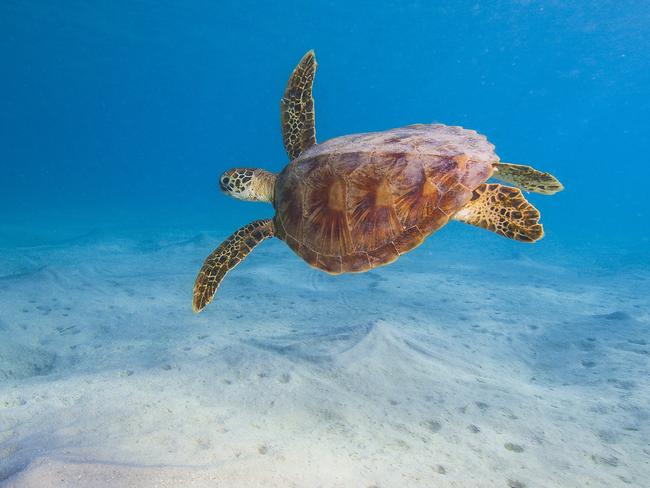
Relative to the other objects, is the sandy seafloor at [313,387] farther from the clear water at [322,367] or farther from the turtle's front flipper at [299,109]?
the turtle's front flipper at [299,109]

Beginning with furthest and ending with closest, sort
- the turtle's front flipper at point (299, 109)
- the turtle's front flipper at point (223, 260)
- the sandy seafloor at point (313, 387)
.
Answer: the turtle's front flipper at point (299, 109) < the turtle's front flipper at point (223, 260) < the sandy seafloor at point (313, 387)

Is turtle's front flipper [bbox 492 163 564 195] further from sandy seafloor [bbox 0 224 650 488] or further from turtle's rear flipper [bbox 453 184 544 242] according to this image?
sandy seafloor [bbox 0 224 650 488]

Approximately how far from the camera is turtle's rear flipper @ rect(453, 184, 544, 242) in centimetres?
352

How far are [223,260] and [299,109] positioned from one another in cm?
253

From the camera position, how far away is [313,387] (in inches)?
171

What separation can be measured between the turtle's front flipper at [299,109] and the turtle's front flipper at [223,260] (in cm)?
148

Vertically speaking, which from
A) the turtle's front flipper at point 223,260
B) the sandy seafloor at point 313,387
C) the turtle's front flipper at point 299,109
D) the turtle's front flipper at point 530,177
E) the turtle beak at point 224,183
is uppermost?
the turtle's front flipper at point 299,109

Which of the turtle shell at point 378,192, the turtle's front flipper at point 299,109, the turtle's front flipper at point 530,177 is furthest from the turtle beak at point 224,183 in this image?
the turtle's front flipper at point 530,177

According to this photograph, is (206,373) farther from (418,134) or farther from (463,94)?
(463,94)

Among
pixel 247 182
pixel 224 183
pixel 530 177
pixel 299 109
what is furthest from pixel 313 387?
pixel 299 109

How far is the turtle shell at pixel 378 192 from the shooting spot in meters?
3.50

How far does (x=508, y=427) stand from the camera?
12.8 ft

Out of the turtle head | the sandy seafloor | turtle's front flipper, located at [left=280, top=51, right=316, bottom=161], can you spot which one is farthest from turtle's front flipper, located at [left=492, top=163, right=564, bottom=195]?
the turtle head

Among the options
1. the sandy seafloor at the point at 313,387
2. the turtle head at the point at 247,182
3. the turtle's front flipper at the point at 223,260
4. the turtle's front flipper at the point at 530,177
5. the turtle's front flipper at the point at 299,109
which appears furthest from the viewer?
the turtle's front flipper at the point at 299,109
